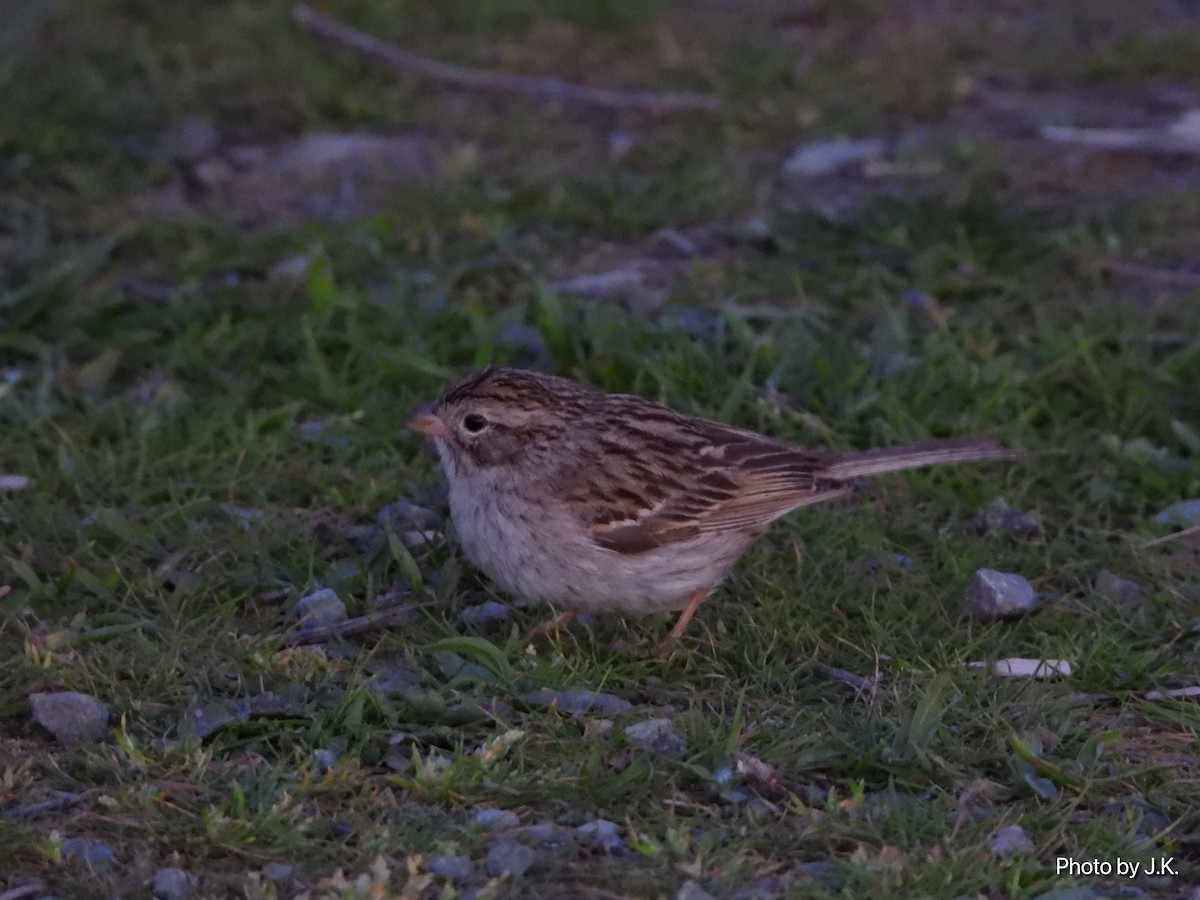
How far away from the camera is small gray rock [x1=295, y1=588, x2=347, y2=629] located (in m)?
5.50

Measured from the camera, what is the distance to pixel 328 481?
21.2 feet

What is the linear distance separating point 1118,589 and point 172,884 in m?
3.16

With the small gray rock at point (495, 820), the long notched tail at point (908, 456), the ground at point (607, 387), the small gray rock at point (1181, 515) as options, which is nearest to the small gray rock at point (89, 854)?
the ground at point (607, 387)

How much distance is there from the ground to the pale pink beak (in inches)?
14.9

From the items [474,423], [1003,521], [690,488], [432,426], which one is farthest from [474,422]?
[1003,521]

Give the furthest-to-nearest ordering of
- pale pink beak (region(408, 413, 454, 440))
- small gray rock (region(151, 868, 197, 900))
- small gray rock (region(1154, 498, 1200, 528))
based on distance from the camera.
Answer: small gray rock (region(1154, 498, 1200, 528))
pale pink beak (region(408, 413, 454, 440))
small gray rock (region(151, 868, 197, 900))

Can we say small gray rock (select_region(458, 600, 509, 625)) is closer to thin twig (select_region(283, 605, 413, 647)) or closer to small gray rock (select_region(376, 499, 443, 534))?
thin twig (select_region(283, 605, 413, 647))

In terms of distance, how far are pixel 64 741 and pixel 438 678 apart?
105 cm

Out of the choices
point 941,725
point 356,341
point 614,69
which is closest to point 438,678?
point 941,725

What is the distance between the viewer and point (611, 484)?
222 inches

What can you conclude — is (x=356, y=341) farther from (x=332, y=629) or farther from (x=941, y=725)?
(x=941, y=725)

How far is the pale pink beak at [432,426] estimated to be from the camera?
5.86 meters

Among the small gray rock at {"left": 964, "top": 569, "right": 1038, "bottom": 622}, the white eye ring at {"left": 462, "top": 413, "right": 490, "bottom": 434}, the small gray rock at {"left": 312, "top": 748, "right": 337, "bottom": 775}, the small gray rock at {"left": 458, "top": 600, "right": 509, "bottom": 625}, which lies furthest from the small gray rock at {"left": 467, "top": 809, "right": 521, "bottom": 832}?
the small gray rock at {"left": 964, "top": 569, "right": 1038, "bottom": 622}

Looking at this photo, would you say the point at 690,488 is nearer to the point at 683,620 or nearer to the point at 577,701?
the point at 683,620
